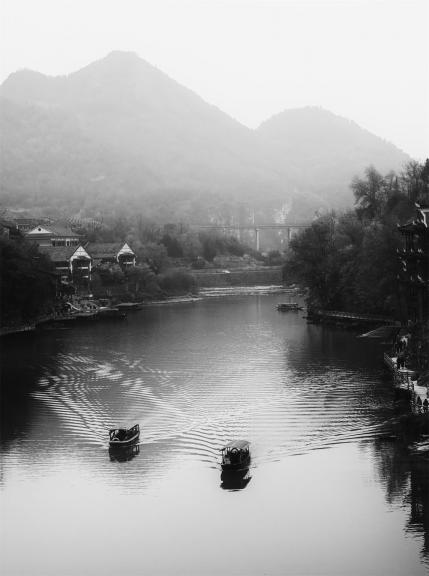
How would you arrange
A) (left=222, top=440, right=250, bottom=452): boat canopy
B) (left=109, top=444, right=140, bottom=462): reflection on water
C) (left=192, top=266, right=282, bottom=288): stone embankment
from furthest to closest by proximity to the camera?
(left=192, top=266, right=282, bottom=288): stone embankment
(left=109, top=444, right=140, bottom=462): reflection on water
(left=222, top=440, right=250, bottom=452): boat canopy

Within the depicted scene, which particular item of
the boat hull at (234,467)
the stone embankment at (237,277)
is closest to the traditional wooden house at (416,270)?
the boat hull at (234,467)

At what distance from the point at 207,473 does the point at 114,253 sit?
7245 centimetres

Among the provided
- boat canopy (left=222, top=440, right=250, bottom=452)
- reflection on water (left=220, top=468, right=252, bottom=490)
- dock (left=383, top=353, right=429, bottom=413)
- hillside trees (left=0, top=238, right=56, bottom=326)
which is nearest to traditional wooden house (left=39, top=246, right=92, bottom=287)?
hillside trees (left=0, top=238, right=56, bottom=326)

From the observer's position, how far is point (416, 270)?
4906 centimetres

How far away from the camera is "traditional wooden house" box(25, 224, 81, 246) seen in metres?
97.5

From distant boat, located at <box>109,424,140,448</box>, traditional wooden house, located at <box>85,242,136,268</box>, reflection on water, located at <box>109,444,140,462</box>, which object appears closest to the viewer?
reflection on water, located at <box>109,444,140,462</box>

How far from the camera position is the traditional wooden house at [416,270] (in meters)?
46.4

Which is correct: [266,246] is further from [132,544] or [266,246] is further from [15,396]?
[132,544]

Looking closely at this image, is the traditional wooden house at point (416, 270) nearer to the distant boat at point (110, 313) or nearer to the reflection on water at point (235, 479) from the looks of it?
the reflection on water at point (235, 479)

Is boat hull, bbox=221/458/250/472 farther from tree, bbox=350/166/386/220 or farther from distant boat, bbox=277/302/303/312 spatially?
tree, bbox=350/166/386/220

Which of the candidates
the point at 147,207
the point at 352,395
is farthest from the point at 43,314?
the point at 147,207

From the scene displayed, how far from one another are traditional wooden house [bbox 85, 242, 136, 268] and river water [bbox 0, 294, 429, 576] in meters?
49.8

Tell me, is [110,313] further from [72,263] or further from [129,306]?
[72,263]

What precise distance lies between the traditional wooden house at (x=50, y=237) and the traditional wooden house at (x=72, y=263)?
226 inches
